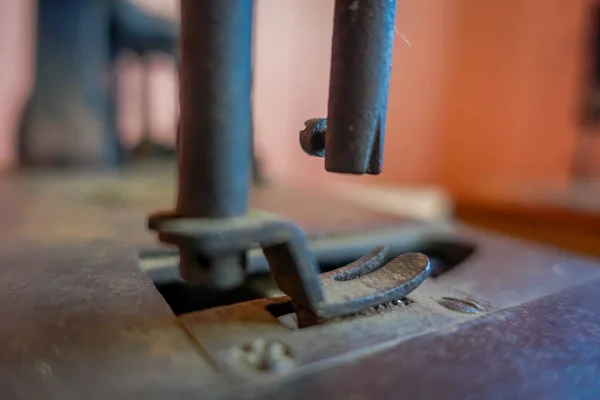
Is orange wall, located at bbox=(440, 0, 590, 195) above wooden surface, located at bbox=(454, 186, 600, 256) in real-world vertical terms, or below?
above

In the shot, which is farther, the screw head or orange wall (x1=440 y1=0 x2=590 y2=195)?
orange wall (x1=440 y1=0 x2=590 y2=195)

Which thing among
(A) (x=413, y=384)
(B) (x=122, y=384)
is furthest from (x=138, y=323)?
(A) (x=413, y=384)

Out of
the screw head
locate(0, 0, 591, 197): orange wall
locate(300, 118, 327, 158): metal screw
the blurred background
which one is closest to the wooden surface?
the blurred background

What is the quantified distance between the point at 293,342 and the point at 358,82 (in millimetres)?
163

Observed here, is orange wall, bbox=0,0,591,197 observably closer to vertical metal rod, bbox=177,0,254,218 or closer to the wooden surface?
the wooden surface

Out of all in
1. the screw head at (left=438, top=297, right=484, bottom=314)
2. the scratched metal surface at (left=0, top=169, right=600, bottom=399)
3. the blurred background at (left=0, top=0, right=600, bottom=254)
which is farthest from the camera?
the blurred background at (left=0, top=0, right=600, bottom=254)

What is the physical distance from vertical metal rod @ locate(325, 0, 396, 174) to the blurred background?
0.75 ft

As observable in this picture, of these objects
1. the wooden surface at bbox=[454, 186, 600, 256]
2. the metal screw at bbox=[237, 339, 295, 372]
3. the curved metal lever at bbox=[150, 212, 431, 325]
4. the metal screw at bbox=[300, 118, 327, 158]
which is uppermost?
the metal screw at bbox=[300, 118, 327, 158]

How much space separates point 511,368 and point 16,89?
6.20ft

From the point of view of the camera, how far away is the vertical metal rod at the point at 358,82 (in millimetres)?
318

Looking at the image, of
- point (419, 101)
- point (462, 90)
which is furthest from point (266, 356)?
point (462, 90)

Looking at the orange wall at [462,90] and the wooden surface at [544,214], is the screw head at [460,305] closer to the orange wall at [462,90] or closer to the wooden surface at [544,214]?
the wooden surface at [544,214]

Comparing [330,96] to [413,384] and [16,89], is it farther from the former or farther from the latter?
[16,89]

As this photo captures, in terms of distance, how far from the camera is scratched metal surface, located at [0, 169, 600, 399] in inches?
11.2
